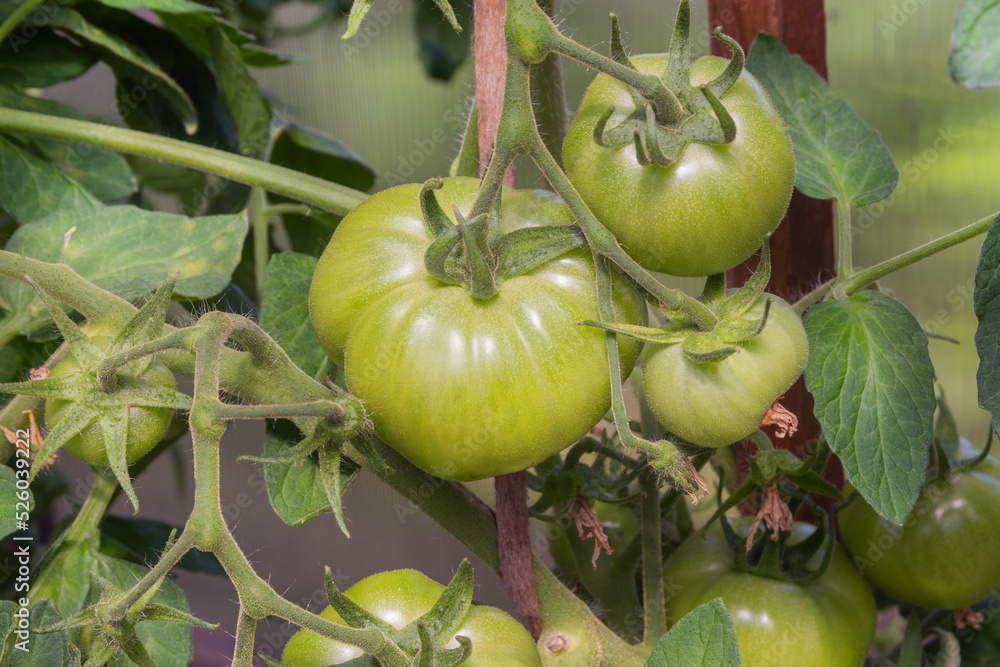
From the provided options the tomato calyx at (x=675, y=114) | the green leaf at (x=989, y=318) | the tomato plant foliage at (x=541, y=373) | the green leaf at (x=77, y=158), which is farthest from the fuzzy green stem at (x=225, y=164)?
the green leaf at (x=989, y=318)

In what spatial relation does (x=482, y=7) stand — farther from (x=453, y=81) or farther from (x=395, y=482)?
(x=453, y=81)

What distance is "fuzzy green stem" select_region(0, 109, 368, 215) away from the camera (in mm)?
488

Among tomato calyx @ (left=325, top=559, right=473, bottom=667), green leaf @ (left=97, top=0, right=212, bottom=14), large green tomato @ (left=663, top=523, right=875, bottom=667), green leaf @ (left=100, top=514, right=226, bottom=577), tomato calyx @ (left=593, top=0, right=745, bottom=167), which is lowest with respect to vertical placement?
green leaf @ (left=100, top=514, right=226, bottom=577)

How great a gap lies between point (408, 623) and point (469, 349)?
144 millimetres

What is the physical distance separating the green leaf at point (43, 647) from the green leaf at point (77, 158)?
0.34 meters

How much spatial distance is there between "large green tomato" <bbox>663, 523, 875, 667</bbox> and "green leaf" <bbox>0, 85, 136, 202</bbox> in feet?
1.66

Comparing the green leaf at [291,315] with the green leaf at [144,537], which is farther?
the green leaf at [144,537]

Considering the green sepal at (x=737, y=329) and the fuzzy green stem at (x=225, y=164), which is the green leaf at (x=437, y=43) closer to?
the fuzzy green stem at (x=225, y=164)

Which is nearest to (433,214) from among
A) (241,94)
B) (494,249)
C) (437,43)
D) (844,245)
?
(494,249)

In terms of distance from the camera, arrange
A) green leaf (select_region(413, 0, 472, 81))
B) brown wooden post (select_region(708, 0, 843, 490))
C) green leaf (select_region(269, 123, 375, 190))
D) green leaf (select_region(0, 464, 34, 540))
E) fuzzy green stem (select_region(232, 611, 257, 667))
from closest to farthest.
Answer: fuzzy green stem (select_region(232, 611, 257, 667)) < green leaf (select_region(0, 464, 34, 540)) < brown wooden post (select_region(708, 0, 843, 490)) < green leaf (select_region(269, 123, 375, 190)) < green leaf (select_region(413, 0, 472, 81))

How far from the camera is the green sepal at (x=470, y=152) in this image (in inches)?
17.0

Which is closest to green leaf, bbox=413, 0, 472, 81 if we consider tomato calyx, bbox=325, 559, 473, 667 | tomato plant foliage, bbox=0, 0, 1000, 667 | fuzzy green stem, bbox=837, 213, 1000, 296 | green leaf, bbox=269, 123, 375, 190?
green leaf, bbox=269, 123, 375, 190

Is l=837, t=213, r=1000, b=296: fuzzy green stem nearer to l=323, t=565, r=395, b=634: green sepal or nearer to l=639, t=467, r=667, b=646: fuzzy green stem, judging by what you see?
l=639, t=467, r=667, b=646: fuzzy green stem

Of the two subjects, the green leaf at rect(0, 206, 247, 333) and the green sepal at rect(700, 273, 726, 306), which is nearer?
the green sepal at rect(700, 273, 726, 306)
